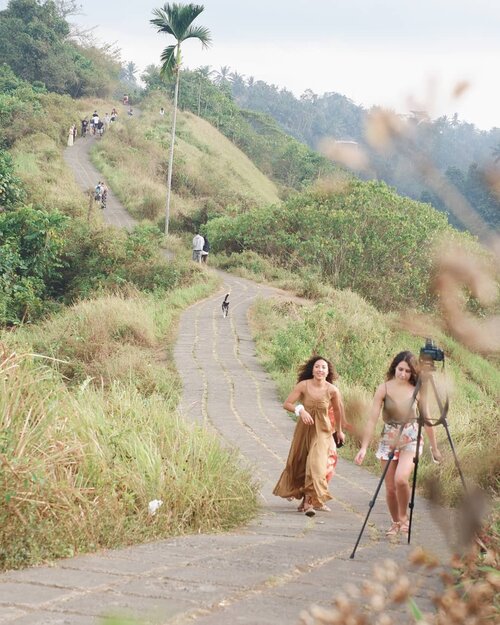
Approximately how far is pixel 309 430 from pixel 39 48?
197 feet

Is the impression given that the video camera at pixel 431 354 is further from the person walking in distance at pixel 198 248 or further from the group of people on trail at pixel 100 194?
the group of people on trail at pixel 100 194

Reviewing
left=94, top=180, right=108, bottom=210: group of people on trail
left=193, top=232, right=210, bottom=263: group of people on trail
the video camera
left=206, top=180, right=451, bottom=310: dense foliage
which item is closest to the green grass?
the video camera

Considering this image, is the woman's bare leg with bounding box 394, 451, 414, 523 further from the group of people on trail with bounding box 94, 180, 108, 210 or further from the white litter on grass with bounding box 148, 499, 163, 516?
the group of people on trail with bounding box 94, 180, 108, 210

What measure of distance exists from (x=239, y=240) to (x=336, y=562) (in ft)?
95.2

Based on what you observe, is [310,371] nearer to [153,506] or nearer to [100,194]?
[153,506]

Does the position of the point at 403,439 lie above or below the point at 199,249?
below

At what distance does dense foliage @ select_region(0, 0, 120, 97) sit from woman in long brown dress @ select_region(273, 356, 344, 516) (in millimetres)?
57198

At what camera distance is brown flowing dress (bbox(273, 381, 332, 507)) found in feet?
25.6

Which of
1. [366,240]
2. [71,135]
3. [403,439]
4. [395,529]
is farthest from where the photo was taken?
[71,135]

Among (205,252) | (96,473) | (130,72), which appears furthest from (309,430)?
(130,72)

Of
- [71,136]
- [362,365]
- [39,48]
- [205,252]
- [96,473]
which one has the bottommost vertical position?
[96,473]

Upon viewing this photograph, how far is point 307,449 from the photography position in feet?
26.2

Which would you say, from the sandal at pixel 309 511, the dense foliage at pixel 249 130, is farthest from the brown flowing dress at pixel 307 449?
the dense foliage at pixel 249 130

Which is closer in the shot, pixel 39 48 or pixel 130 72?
pixel 39 48
